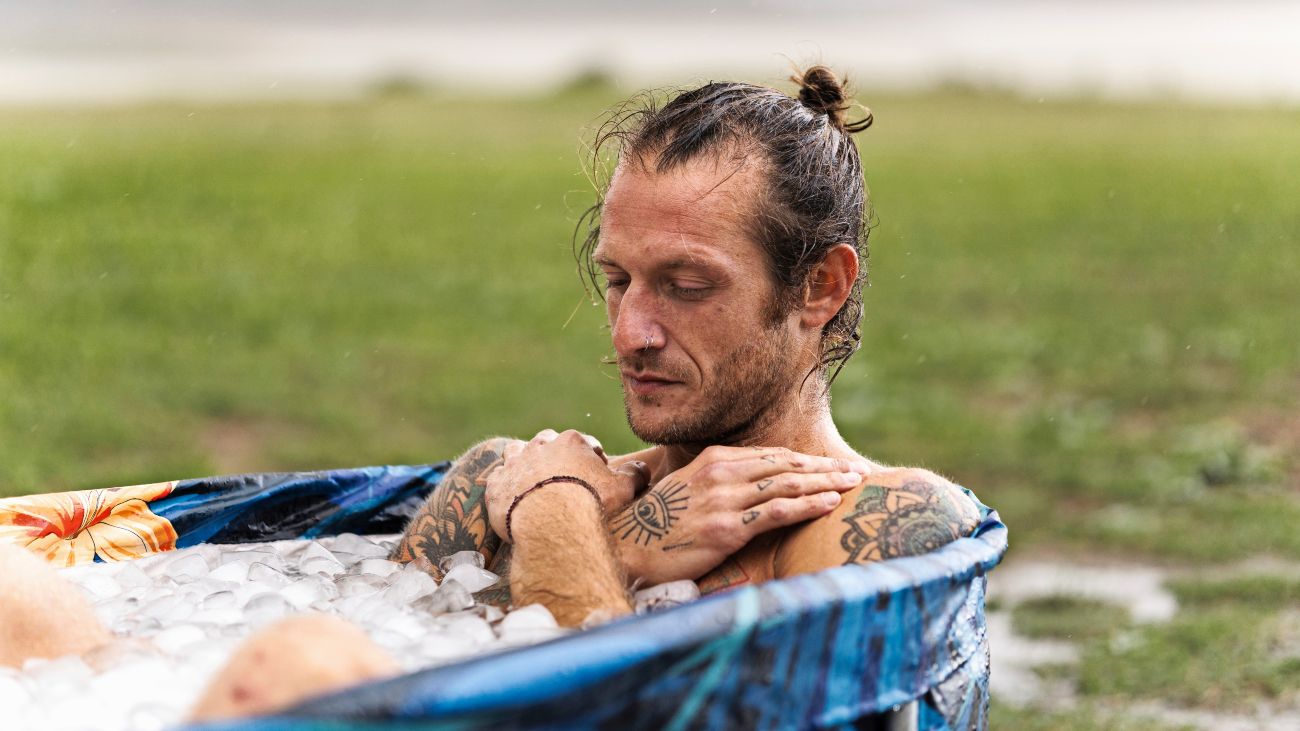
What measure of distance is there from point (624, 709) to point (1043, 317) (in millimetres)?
9186

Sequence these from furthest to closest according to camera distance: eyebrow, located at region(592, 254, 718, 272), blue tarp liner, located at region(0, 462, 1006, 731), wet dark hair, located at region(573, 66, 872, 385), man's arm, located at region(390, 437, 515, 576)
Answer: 1. man's arm, located at region(390, 437, 515, 576)
2. wet dark hair, located at region(573, 66, 872, 385)
3. eyebrow, located at region(592, 254, 718, 272)
4. blue tarp liner, located at region(0, 462, 1006, 731)

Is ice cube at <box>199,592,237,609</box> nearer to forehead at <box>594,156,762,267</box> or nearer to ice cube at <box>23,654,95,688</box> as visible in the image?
ice cube at <box>23,654,95,688</box>

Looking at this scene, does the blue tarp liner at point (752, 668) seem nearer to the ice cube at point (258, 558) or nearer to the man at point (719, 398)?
the man at point (719, 398)

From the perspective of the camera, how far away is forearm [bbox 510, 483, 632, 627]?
8.62ft

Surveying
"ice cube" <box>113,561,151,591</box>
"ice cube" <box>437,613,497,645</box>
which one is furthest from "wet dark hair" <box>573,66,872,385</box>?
"ice cube" <box>113,561,151,591</box>

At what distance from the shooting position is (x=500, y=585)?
2.94m

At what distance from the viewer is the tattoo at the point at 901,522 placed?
2598 millimetres

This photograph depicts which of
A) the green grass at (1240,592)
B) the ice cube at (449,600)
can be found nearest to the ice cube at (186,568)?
the ice cube at (449,600)

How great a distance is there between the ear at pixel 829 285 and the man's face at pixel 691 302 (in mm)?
108

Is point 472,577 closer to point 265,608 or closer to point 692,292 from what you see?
point 265,608

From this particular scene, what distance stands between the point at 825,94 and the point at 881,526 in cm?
116

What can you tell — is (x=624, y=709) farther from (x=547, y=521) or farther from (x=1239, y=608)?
(x=1239, y=608)

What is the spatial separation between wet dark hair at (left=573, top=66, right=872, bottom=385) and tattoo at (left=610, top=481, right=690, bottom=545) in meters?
0.47

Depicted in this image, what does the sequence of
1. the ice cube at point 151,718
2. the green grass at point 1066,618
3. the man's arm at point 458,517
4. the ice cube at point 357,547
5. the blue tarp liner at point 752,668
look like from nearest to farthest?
the blue tarp liner at point 752,668 → the ice cube at point 151,718 → the man's arm at point 458,517 → the ice cube at point 357,547 → the green grass at point 1066,618
